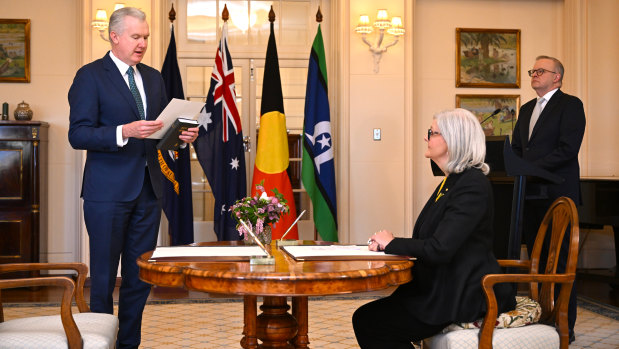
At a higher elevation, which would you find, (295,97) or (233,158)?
(295,97)

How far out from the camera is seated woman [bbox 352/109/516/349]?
8.36 ft

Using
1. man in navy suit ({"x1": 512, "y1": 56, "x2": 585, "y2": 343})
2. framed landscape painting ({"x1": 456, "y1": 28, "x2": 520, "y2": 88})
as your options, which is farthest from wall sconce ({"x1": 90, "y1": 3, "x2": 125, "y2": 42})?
man in navy suit ({"x1": 512, "y1": 56, "x2": 585, "y2": 343})

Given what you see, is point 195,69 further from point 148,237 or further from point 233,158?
point 148,237

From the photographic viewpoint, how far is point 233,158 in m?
6.61

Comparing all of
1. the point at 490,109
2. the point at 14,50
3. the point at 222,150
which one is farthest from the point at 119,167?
the point at 490,109

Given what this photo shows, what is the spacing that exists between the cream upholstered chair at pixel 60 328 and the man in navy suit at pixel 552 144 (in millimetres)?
2837

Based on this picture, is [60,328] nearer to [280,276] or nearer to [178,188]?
[280,276]

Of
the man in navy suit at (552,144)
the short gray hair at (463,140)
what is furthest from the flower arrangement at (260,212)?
the man in navy suit at (552,144)

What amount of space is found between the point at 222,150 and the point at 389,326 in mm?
4180

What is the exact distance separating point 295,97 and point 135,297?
14.3ft

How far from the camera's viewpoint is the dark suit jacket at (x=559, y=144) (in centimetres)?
448

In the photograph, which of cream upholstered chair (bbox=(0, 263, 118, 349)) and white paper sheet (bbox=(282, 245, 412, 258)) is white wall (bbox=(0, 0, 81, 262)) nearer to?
cream upholstered chair (bbox=(0, 263, 118, 349))

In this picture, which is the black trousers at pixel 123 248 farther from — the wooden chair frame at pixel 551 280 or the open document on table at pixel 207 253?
the wooden chair frame at pixel 551 280

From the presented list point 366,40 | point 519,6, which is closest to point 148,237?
point 366,40
